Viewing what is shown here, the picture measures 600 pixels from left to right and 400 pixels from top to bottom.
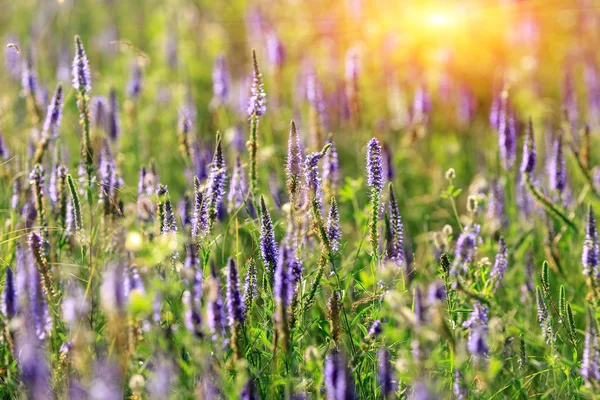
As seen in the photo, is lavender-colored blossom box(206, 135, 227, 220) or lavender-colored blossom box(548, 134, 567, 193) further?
lavender-colored blossom box(548, 134, 567, 193)

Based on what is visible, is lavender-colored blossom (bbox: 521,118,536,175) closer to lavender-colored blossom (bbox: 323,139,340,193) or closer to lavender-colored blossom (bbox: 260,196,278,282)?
lavender-colored blossom (bbox: 323,139,340,193)

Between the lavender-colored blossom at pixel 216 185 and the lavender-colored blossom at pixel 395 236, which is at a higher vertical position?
the lavender-colored blossom at pixel 216 185

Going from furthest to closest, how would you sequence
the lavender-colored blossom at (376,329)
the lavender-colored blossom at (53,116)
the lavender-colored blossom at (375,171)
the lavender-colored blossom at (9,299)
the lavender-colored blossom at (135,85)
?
Result: the lavender-colored blossom at (135,85) → the lavender-colored blossom at (53,116) → the lavender-colored blossom at (375,171) → the lavender-colored blossom at (376,329) → the lavender-colored blossom at (9,299)

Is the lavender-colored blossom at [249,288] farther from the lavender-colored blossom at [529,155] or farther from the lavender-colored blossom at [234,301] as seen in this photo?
the lavender-colored blossom at [529,155]

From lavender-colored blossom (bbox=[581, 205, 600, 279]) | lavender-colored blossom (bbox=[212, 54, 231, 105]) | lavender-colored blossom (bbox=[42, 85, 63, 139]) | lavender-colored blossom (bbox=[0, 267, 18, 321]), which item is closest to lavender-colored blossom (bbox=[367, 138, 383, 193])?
lavender-colored blossom (bbox=[581, 205, 600, 279])

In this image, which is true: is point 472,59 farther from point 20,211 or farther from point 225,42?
point 20,211

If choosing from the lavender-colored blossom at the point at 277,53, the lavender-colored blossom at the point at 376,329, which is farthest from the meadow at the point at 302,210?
the lavender-colored blossom at the point at 277,53

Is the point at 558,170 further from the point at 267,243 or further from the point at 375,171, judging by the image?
the point at 267,243
